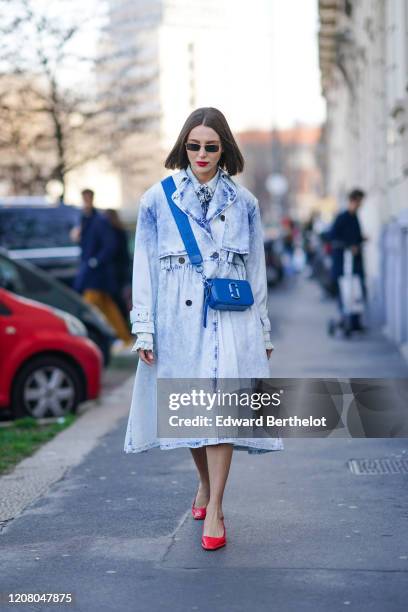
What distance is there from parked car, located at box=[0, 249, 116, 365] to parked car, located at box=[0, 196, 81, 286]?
3.95 meters

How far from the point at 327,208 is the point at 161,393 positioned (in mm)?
52112

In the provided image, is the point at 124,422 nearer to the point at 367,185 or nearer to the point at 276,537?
the point at 276,537

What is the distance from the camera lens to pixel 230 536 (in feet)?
19.7

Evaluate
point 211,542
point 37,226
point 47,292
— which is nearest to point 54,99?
point 37,226

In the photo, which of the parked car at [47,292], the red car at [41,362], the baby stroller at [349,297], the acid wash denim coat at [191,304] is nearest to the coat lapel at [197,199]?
the acid wash denim coat at [191,304]

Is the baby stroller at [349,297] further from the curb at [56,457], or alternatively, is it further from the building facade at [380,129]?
the curb at [56,457]

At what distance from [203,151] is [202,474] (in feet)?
4.79

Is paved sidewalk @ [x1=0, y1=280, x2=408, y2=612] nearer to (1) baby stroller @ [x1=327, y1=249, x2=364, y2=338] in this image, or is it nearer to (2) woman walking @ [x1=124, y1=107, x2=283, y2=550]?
(2) woman walking @ [x1=124, y1=107, x2=283, y2=550]

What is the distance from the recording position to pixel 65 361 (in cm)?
1069

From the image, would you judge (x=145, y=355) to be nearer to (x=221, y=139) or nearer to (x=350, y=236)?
(x=221, y=139)

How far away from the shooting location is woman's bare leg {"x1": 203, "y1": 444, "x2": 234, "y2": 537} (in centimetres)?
573

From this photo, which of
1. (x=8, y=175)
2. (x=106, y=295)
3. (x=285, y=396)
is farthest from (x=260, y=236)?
(x=8, y=175)

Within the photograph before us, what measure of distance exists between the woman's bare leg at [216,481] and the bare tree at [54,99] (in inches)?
556

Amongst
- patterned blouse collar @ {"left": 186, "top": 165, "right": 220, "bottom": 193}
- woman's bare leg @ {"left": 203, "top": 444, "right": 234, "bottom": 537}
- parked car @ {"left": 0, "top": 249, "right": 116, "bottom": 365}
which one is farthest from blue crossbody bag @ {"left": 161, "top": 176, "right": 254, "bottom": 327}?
parked car @ {"left": 0, "top": 249, "right": 116, "bottom": 365}
